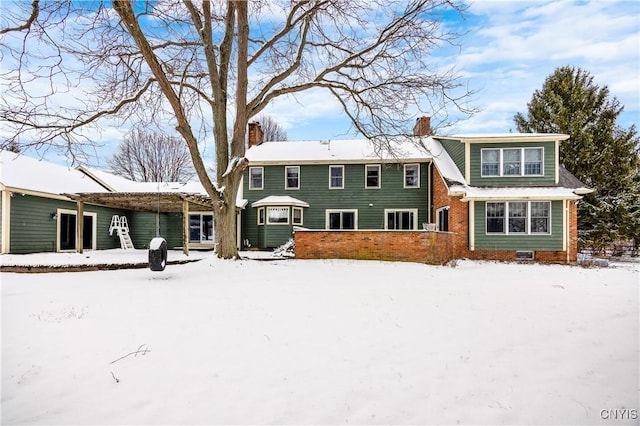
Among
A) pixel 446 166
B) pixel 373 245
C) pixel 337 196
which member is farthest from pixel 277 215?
pixel 446 166

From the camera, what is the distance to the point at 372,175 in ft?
69.1

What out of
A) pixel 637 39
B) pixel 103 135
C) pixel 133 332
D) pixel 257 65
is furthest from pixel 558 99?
pixel 133 332

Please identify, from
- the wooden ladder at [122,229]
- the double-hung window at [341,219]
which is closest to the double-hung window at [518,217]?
the double-hung window at [341,219]

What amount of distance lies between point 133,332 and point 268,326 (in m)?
1.62

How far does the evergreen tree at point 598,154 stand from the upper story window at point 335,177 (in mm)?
13425

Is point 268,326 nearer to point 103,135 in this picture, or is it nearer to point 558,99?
point 103,135

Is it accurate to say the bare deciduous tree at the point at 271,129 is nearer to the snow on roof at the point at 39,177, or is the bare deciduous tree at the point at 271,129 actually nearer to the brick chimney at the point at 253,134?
the brick chimney at the point at 253,134

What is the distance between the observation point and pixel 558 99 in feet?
77.4

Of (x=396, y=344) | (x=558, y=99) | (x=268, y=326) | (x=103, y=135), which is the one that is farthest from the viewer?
(x=558, y=99)

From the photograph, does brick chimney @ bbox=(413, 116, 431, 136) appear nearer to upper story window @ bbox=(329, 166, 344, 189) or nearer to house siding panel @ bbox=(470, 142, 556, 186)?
house siding panel @ bbox=(470, 142, 556, 186)

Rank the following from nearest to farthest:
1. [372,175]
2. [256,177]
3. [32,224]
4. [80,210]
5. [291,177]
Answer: [32,224] → [80,210] → [372,175] → [291,177] → [256,177]

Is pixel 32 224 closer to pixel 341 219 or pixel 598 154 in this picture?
pixel 341 219

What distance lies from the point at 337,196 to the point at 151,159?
2393cm

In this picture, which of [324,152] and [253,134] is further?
[253,134]
